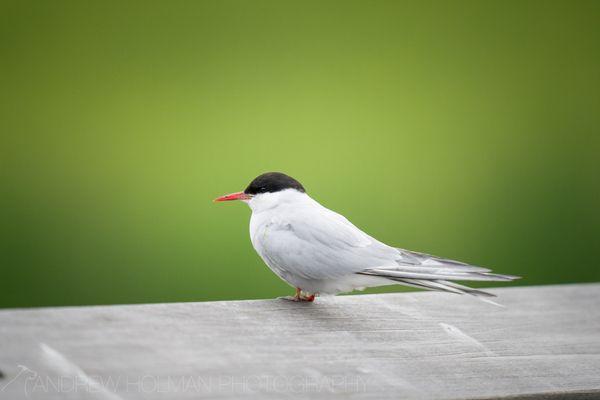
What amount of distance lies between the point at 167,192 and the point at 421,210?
128 centimetres

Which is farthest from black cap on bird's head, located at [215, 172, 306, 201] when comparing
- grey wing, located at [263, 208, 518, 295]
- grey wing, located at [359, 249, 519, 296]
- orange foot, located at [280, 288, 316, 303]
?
grey wing, located at [359, 249, 519, 296]

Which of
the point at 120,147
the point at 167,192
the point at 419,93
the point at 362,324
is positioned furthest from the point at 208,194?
the point at 362,324

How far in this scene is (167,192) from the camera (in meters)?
4.88

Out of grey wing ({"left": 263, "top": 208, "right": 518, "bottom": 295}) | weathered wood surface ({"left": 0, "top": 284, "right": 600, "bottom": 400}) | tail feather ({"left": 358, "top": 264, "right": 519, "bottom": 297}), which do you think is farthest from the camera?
grey wing ({"left": 263, "top": 208, "right": 518, "bottom": 295})

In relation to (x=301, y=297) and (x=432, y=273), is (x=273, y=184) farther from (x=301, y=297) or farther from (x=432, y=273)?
(x=432, y=273)

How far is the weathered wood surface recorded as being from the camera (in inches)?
80.5

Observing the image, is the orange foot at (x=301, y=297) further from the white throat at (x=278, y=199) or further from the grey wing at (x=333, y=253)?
the white throat at (x=278, y=199)

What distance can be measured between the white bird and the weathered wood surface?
111mm

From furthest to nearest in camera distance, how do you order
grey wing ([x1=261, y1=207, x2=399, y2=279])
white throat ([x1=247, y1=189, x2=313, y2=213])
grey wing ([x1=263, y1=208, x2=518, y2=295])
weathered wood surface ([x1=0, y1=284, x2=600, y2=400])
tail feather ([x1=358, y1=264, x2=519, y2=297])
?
1. white throat ([x1=247, y1=189, x2=313, y2=213])
2. grey wing ([x1=261, y1=207, x2=399, y2=279])
3. grey wing ([x1=263, y1=208, x2=518, y2=295])
4. tail feather ([x1=358, y1=264, x2=519, y2=297])
5. weathered wood surface ([x1=0, y1=284, x2=600, y2=400])

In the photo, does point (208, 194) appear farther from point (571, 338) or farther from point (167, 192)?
point (571, 338)

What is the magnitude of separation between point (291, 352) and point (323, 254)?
609 millimetres

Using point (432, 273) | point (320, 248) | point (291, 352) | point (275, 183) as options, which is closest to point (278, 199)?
point (275, 183)

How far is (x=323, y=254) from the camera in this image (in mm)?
2865

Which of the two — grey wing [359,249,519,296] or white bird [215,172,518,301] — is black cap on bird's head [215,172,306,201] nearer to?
white bird [215,172,518,301]
